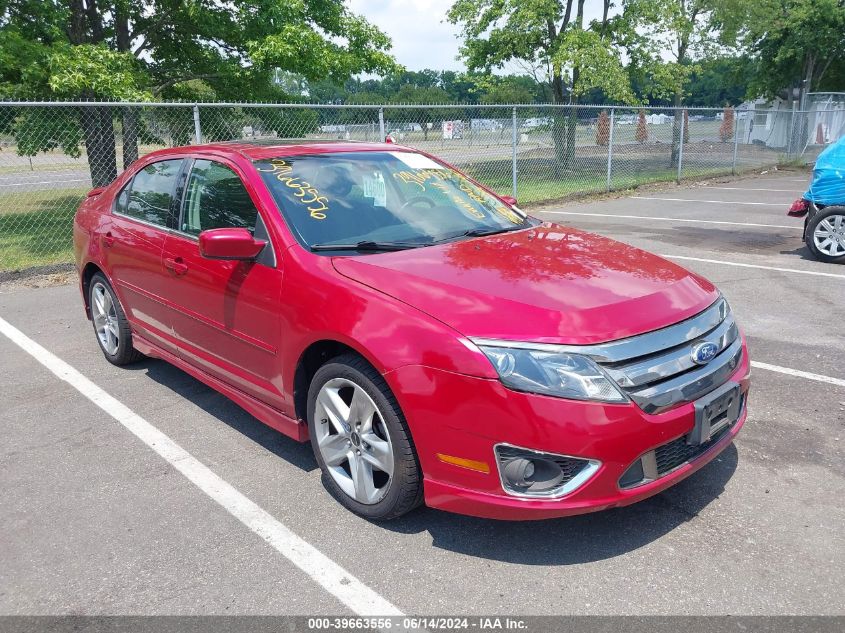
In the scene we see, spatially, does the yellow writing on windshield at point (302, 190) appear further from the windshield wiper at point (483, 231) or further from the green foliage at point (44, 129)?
the green foliage at point (44, 129)

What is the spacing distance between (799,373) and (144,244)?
4.41 meters

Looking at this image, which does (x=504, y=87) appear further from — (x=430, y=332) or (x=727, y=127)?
(x=430, y=332)

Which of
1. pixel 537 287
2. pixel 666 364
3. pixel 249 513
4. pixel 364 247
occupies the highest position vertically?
pixel 364 247

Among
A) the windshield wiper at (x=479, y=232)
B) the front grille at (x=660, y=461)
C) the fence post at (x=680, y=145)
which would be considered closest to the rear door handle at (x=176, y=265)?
the windshield wiper at (x=479, y=232)

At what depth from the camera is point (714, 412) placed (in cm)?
280

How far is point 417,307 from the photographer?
276cm

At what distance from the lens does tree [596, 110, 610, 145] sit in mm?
15953

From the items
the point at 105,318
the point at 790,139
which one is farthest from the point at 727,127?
the point at 105,318

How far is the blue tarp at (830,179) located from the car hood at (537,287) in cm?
599

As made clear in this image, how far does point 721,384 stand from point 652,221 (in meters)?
9.62

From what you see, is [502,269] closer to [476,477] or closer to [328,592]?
[476,477]

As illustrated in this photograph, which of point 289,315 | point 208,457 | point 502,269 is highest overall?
point 502,269

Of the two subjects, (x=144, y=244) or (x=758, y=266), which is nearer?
(x=144, y=244)

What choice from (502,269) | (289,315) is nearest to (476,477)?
(502,269)
